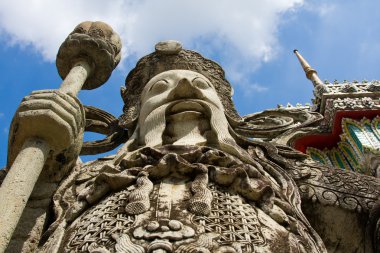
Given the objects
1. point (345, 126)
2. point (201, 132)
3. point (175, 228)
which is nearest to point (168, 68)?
point (201, 132)

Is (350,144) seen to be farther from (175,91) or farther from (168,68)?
(175,91)

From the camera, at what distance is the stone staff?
285 cm

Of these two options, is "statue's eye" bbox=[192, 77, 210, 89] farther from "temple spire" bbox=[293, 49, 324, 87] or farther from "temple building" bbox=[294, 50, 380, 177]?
"temple spire" bbox=[293, 49, 324, 87]

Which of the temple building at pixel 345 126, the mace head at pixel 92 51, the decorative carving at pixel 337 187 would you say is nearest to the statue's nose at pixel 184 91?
the mace head at pixel 92 51

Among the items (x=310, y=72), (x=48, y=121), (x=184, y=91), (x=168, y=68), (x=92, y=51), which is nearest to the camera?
(x=48, y=121)

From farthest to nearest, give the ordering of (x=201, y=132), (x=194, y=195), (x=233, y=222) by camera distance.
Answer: (x=201, y=132) < (x=194, y=195) < (x=233, y=222)

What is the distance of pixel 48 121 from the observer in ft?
10.7

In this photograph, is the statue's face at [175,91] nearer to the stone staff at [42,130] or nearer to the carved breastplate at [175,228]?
the stone staff at [42,130]

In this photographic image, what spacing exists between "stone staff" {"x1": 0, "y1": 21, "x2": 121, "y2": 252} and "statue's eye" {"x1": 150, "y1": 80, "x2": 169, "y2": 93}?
1.78ft

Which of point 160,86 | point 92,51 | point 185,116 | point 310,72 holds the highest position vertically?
point 310,72

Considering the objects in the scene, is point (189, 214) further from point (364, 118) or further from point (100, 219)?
point (364, 118)

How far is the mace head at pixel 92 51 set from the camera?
4527 millimetres

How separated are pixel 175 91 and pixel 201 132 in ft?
1.51

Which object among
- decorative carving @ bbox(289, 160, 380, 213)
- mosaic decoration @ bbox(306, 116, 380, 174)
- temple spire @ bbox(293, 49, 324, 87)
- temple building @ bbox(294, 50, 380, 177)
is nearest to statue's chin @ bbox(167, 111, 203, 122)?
decorative carving @ bbox(289, 160, 380, 213)
